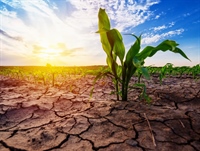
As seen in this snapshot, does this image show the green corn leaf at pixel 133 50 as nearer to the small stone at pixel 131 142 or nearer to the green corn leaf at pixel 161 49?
the green corn leaf at pixel 161 49

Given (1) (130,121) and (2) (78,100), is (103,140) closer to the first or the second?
(1) (130,121)

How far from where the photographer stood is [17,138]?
1234mm

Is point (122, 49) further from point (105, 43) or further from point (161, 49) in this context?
point (161, 49)

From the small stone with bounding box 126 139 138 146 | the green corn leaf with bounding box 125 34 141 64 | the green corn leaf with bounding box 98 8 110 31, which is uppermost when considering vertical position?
the green corn leaf with bounding box 98 8 110 31

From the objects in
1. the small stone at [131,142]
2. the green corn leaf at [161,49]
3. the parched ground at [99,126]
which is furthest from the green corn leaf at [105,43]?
the small stone at [131,142]

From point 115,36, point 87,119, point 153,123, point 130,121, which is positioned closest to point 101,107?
point 87,119

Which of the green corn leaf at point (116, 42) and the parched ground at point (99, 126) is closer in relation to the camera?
the parched ground at point (99, 126)

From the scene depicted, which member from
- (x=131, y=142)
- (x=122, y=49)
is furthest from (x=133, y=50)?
(x=131, y=142)

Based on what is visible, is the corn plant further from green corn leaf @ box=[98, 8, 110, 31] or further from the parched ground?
the parched ground

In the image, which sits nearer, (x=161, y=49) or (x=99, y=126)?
(x=99, y=126)

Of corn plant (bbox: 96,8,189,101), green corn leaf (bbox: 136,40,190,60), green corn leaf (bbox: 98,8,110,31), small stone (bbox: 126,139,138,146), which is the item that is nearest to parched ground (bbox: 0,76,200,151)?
small stone (bbox: 126,139,138,146)

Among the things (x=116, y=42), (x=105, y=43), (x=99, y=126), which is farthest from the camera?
(x=105, y=43)

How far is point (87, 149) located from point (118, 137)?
0.23 m

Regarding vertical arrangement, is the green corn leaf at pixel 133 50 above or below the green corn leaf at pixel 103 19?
below
